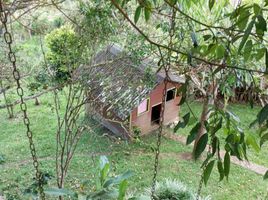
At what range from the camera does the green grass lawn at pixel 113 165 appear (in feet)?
15.8

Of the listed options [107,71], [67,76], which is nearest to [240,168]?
[107,71]

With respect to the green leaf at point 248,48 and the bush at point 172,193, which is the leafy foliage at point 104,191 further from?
the bush at point 172,193

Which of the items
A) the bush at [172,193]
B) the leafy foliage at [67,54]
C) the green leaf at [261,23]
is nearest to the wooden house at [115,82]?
the leafy foliage at [67,54]

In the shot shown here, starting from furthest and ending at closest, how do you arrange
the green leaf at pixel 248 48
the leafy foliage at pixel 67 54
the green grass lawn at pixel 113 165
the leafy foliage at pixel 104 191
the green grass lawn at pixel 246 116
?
1. the green grass lawn at pixel 246 116
2. the green grass lawn at pixel 113 165
3. the leafy foliage at pixel 67 54
4. the leafy foliage at pixel 104 191
5. the green leaf at pixel 248 48

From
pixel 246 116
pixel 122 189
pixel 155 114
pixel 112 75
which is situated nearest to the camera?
pixel 122 189

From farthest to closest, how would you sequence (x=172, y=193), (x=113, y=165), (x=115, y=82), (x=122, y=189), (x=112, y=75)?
(x=113, y=165), (x=115, y=82), (x=112, y=75), (x=172, y=193), (x=122, y=189)

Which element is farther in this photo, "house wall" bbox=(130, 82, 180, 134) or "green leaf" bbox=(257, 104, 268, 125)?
"house wall" bbox=(130, 82, 180, 134)

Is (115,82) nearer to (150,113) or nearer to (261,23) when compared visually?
(150,113)

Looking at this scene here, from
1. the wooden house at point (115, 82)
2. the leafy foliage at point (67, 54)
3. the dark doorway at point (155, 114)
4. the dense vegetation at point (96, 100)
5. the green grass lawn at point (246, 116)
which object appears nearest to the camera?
the dense vegetation at point (96, 100)

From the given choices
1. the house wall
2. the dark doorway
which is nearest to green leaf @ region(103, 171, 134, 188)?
the house wall

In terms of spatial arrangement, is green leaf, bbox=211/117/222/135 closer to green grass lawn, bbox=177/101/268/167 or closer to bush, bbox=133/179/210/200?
bush, bbox=133/179/210/200

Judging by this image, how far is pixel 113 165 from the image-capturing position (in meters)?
4.86

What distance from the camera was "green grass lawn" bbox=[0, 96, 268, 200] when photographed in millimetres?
4828

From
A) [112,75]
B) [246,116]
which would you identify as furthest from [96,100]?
[246,116]
